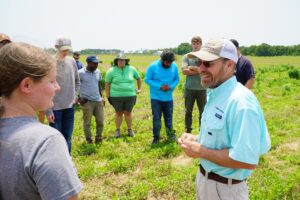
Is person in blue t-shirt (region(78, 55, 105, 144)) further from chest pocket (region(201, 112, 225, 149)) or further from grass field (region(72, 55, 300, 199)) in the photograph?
chest pocket (region(201, 112, 225, 149))

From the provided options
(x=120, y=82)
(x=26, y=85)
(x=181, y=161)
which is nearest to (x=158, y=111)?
(x=120, y=82)

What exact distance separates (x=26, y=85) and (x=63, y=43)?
4081 millimetres

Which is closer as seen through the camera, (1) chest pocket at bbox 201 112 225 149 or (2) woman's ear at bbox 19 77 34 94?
(2) woman's ear at bbox 19 77 34 94

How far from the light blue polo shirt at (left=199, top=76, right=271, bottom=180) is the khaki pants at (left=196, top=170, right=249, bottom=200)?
88mm

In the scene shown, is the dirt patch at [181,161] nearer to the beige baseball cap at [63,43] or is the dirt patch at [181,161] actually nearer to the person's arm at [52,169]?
the beige baseball cap at [63,43]

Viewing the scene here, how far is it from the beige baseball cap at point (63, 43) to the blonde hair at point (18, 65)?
399cm

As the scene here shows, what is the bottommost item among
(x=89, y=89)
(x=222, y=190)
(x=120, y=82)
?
(x=222, y=190)

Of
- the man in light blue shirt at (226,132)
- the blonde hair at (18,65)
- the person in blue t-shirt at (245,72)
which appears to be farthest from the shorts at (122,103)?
the blonde hair at (18,65)

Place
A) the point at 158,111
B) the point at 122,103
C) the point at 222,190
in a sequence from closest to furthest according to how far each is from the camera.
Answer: the point at 222,190
the point at 158,111
the point at 122,103

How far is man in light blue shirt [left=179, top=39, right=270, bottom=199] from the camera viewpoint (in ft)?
6.95

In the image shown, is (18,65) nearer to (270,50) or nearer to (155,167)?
(155,167)

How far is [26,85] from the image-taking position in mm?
1315

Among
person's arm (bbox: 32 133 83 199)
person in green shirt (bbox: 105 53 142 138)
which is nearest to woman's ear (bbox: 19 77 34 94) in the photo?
person's arm (bbox: 32 133 83 199)

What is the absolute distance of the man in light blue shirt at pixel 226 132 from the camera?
6.95ft
